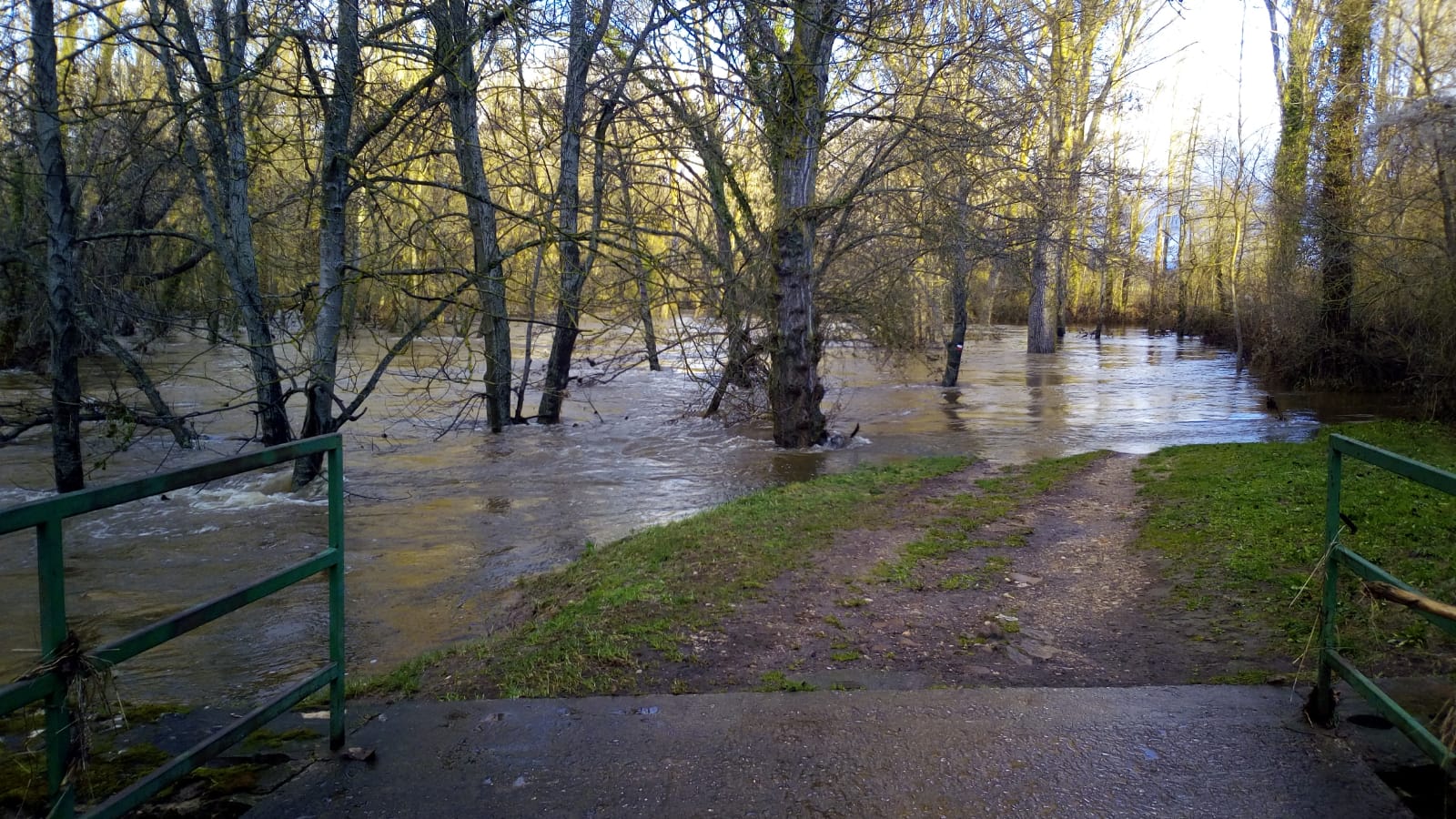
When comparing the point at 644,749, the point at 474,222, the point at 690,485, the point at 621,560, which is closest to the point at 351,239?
the point at 474,222

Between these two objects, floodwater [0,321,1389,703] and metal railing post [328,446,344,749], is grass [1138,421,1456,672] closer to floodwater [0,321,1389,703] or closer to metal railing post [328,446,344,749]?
metal railing post [328,446,344,749]

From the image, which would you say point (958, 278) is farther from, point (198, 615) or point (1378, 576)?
point (198, 615)

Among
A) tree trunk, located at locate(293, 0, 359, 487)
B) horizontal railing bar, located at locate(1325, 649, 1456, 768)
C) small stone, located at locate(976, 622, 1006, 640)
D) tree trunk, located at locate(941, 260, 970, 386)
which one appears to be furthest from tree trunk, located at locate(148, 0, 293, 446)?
tree trunk, located at locate(941, 260, 970, 386)

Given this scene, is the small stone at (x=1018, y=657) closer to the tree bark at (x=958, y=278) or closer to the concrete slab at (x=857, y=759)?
the concrete slab at (x=857, y=759)

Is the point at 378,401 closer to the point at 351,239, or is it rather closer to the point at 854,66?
the point at 351,239

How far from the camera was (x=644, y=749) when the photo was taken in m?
3.59

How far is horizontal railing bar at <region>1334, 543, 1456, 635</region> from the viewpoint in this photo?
115 inches

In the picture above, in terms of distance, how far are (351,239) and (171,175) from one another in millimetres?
4057

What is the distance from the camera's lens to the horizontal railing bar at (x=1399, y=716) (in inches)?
112

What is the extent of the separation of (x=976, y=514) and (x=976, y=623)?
3.26 m

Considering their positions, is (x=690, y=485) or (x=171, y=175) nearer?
(x=690, y=485)

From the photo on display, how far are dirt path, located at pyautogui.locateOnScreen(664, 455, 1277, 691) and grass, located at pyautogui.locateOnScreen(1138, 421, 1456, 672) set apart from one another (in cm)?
24

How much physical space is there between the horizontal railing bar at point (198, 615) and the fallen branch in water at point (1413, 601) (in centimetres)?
345

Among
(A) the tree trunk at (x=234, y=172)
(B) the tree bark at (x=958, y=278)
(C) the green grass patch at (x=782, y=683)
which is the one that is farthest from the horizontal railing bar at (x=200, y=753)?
(B) the tree bark at (x=958, y=278)
